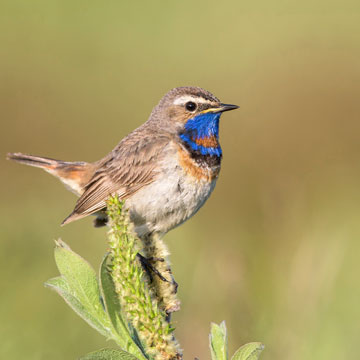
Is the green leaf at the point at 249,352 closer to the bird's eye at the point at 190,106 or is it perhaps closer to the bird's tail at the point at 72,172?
the bird's eye at the point at 190,106

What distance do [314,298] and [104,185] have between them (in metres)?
1.51

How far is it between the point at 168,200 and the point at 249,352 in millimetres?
2188

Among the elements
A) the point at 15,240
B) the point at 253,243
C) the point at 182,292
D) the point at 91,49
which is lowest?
the point at 182,292

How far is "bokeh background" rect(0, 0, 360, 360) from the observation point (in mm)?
3693

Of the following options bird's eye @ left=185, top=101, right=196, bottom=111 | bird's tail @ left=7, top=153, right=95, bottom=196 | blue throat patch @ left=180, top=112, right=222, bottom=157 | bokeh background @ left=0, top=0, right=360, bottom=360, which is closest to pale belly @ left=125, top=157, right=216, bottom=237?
blue throat patch @ left=180, top=112, right=222, bottom=157

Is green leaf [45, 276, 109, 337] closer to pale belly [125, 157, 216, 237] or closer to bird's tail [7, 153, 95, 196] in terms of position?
pale belly [125, 157, 216, 237]

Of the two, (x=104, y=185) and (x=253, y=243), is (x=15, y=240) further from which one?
(x=253, y=243)

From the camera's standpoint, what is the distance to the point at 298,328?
11.1 feet

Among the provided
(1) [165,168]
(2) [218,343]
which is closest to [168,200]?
(1) [165,168]

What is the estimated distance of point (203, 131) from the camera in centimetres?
440

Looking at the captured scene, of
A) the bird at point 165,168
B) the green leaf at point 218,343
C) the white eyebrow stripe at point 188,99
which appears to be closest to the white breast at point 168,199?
the bird at point 165,168

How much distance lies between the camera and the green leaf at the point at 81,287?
207 cm

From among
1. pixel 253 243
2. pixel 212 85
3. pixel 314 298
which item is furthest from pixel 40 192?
pixel 212 85

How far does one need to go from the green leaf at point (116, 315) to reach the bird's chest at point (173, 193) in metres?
1.99
